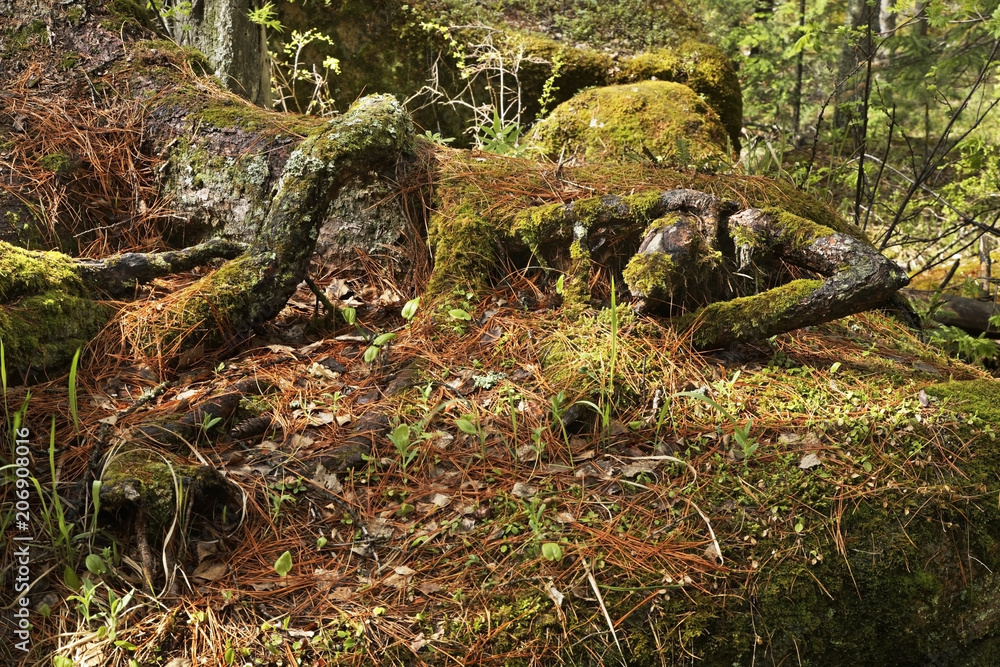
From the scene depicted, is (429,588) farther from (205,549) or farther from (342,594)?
(205,549)

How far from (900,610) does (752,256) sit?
1.58 meters

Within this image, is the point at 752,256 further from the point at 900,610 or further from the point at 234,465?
the point at 234,465

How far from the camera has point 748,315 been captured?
10.4 ft

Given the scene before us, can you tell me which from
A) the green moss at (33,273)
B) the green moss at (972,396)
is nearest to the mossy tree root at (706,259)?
the green moss at (972,396)

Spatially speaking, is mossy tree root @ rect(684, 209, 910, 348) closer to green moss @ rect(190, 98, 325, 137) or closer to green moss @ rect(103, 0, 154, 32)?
green moss @ rect(190, 98, 325, 137)

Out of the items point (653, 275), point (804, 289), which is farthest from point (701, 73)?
point (653, 275)

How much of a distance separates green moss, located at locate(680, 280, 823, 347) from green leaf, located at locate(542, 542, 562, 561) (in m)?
1.29

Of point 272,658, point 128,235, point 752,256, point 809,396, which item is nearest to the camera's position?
point 272,658

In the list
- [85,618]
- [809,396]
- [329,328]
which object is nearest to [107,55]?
[329,328]

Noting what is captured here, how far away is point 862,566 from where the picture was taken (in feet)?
8.30

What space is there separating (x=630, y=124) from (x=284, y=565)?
13.4 feet

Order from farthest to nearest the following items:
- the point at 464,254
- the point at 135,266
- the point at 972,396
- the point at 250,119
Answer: the point at 250,119
the point at 464,254
the point at 135,266
the point at 972,396

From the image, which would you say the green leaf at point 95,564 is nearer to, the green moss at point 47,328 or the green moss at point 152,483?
the green moss at point 152,483

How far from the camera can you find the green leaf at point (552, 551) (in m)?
2.32
